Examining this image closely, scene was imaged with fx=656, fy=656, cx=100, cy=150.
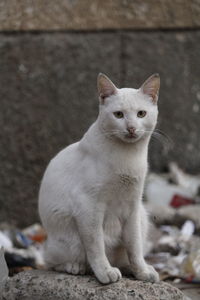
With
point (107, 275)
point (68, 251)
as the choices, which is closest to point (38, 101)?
point (68, 251)

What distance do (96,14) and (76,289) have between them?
2910mm

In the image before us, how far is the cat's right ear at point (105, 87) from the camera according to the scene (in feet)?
10.1

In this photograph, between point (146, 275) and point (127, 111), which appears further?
point (146, 275)

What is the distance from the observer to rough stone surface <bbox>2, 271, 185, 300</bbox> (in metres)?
3.08

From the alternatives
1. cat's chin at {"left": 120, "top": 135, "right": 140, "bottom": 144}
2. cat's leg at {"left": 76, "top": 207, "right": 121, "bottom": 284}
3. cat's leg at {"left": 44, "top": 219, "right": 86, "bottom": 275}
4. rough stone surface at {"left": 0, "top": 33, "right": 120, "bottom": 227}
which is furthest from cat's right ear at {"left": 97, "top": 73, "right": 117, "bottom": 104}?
rough stone surface at {"left": 0, "top": 33, "right": 120, "bottom": 227}

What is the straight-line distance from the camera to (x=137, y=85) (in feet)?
18.7

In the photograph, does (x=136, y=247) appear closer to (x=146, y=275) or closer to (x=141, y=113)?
(x=146, y=275)

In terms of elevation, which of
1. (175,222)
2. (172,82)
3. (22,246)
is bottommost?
(22,246)

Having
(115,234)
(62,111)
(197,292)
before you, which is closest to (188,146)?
(62,111)

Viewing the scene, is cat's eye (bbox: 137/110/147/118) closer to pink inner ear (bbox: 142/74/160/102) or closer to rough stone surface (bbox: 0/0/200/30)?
pink inner ear (bbox: 142/74/160/102)

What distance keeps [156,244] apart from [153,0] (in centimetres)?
211

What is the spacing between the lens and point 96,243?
10.3 feet

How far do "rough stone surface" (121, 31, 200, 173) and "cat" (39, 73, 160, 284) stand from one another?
99.3 inches

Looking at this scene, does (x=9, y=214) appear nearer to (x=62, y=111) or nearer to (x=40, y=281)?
(x=62, y=111)
